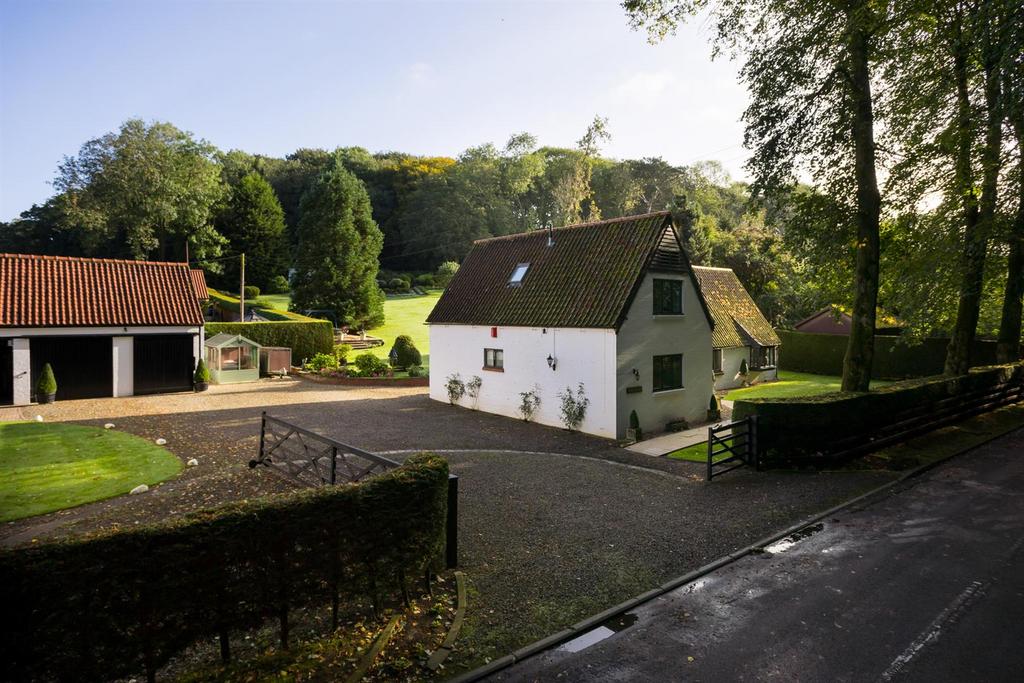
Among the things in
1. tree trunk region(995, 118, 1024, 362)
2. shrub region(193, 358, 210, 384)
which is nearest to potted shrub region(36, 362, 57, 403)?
shrub region(193, 358, 210, 384)

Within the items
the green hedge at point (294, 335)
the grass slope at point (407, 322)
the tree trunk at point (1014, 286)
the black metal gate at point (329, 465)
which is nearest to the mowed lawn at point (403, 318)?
the grass slope at point (407, 322)

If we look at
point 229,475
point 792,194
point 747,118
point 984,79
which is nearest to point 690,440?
point 792,194

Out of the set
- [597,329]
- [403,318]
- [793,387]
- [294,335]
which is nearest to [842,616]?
[597,329]

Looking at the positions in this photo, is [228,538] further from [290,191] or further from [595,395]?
[290,191]

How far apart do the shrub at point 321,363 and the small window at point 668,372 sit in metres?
21.2

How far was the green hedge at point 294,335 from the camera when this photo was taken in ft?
111

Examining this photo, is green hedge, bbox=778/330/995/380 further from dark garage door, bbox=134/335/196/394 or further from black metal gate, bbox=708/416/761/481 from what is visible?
dark garage door, bbox=134/335/196/394

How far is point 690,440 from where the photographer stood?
18.7 meters

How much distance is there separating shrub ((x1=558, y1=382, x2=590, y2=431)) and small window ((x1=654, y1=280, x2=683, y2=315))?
13.0 ft

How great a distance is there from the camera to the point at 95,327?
2486 centimetres

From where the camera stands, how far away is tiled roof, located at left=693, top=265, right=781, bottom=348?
3083cm

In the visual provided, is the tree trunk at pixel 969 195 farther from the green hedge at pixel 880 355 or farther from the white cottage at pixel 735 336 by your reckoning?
Result: the green hedge at pixel 880 355

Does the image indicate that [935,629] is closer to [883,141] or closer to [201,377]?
[883,141]

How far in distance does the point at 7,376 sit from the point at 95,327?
3550 mm
